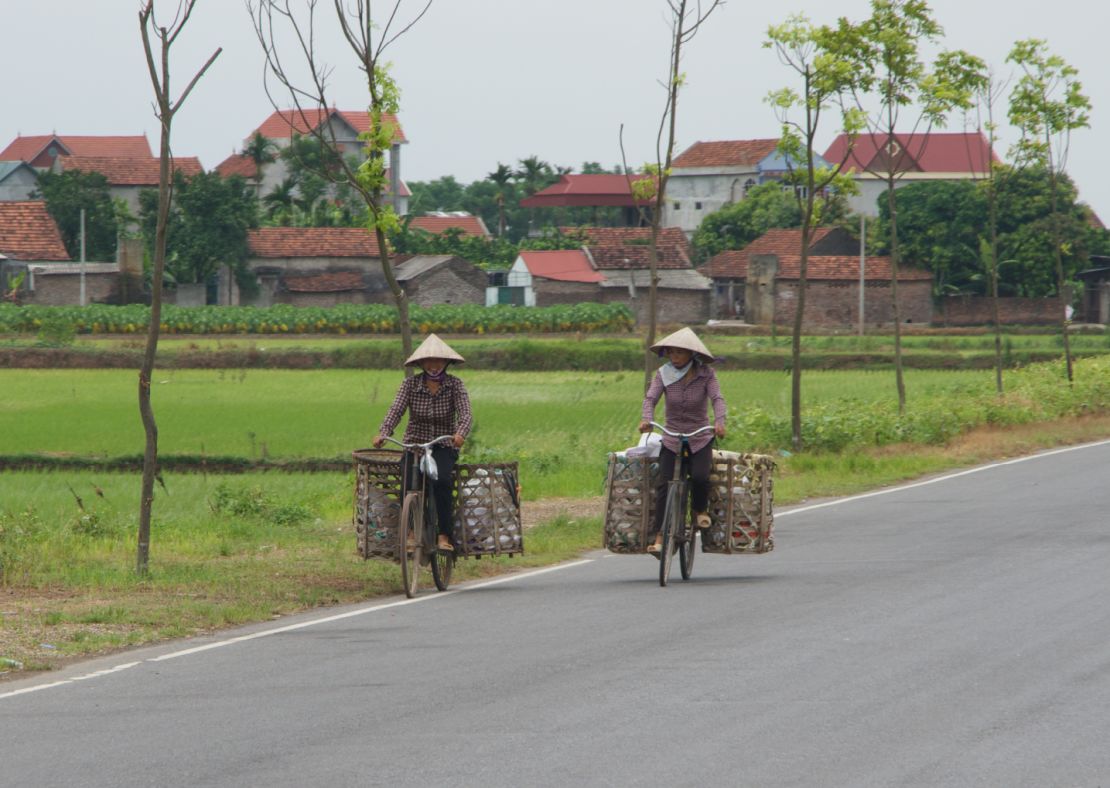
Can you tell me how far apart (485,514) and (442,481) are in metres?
0.52

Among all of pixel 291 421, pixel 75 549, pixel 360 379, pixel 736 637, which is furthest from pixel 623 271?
pixel 736 637

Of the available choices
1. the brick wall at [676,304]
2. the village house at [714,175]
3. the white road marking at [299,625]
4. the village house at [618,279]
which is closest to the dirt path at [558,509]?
the white road marking at [299,625]

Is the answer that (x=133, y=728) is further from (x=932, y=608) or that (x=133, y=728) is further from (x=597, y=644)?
(x=932, y=608)

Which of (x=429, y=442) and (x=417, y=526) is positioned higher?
(x=429, y=442)

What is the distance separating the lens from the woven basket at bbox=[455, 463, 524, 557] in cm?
1200

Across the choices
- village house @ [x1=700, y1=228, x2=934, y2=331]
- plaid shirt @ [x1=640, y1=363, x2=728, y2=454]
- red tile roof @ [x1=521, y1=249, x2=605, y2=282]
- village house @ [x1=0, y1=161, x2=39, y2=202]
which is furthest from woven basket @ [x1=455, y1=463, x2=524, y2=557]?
village house @ [x1=0, y1=161, x2=39, y2=202]

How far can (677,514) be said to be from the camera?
39.1 ft

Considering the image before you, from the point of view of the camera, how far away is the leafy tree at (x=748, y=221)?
9238 cm

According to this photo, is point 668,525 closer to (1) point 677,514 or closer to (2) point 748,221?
(1) point 677,514

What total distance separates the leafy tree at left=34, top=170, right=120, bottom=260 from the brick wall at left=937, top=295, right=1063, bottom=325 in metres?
44.1

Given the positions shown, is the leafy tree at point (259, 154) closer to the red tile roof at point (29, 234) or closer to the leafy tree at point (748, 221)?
the red tile roof at point (29, 234)

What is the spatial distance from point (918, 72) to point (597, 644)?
21266 millimetres

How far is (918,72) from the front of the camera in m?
28.1

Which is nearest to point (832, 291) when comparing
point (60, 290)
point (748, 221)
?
point (748, 221)
